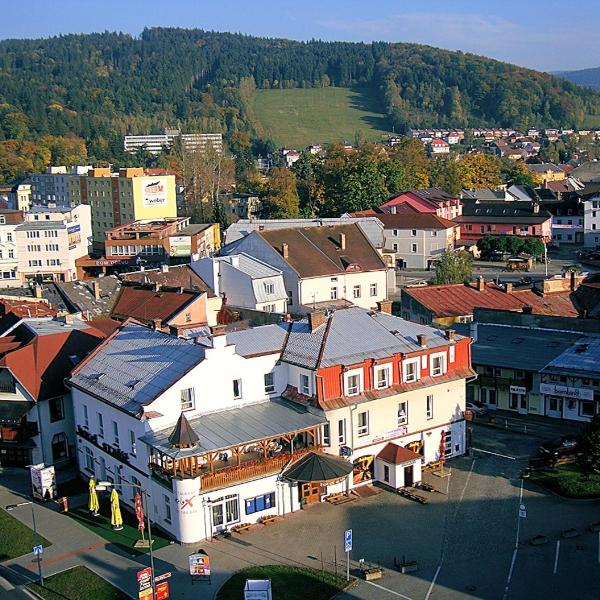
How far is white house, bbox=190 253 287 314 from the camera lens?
52781 millimetres

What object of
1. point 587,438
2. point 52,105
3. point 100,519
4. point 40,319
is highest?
point 52,105

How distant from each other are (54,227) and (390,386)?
5495 centimetres

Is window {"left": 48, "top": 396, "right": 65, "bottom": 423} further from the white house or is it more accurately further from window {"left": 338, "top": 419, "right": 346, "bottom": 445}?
the white house

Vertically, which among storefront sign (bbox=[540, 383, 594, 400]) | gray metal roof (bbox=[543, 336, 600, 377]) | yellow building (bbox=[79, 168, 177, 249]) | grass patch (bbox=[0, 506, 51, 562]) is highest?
yellow building (bbox=[79, 168, 177, 249])

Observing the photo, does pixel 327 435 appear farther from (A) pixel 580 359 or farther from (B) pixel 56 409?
(A) pixel 580 359

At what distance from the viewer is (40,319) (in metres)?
41.4

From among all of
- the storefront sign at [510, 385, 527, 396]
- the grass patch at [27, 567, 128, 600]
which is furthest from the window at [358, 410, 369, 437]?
the storefront sign at [510, 385, 527, 396]

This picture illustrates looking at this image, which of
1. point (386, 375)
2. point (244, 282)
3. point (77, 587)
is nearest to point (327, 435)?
point (386, 375)

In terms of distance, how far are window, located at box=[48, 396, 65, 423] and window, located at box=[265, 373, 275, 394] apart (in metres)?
9.40

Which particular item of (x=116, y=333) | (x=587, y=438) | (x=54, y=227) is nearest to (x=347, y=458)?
(x=587, y=438)

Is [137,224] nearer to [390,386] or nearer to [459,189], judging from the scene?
[459,189]

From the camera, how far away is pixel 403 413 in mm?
32062

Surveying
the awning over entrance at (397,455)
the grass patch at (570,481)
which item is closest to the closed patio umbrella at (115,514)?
the awning over entrance at (397,455)

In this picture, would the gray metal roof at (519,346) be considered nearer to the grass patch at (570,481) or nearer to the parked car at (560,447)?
the parked car at (560,447)
